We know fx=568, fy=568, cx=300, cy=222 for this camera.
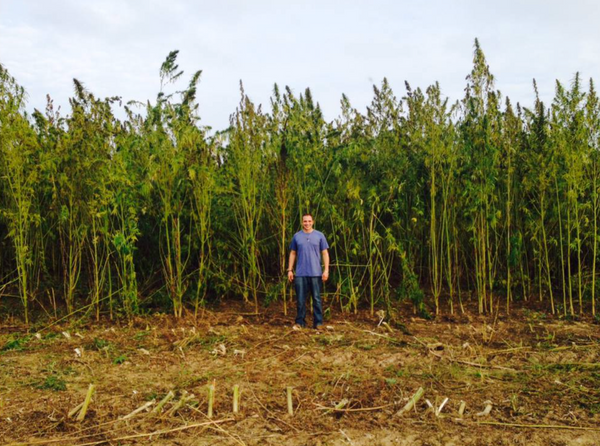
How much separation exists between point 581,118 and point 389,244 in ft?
11.1

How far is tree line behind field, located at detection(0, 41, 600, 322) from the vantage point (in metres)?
7.97

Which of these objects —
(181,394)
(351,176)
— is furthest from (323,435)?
(351,176)

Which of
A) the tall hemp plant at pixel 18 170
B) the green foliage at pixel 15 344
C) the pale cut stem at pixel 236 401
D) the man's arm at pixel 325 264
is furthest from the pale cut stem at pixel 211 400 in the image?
the tall hemp plant at pixel 18 170

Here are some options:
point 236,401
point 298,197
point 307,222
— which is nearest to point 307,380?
point 236,401

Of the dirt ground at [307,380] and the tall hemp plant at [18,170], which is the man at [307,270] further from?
the tall hemp plant at [18,170]

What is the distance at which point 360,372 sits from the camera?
5.75 m

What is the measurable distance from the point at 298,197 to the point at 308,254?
1305mm

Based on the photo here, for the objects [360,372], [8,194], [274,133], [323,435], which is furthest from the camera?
[274,133]

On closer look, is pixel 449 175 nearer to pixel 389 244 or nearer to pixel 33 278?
pixel 389 244

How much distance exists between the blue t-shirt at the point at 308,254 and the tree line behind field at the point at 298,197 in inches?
28.5

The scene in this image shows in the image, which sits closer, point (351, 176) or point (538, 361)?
point (538, 361)

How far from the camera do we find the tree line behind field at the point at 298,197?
26.1ft

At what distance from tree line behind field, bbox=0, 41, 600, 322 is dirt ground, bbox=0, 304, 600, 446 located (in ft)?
2.27

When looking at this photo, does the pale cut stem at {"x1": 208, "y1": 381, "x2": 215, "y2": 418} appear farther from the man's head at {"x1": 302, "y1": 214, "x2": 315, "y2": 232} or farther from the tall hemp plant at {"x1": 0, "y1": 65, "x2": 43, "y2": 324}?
the tall hemp plant at {"x1": 0, "y1": 65, "x2": 43, "y2": 324}
